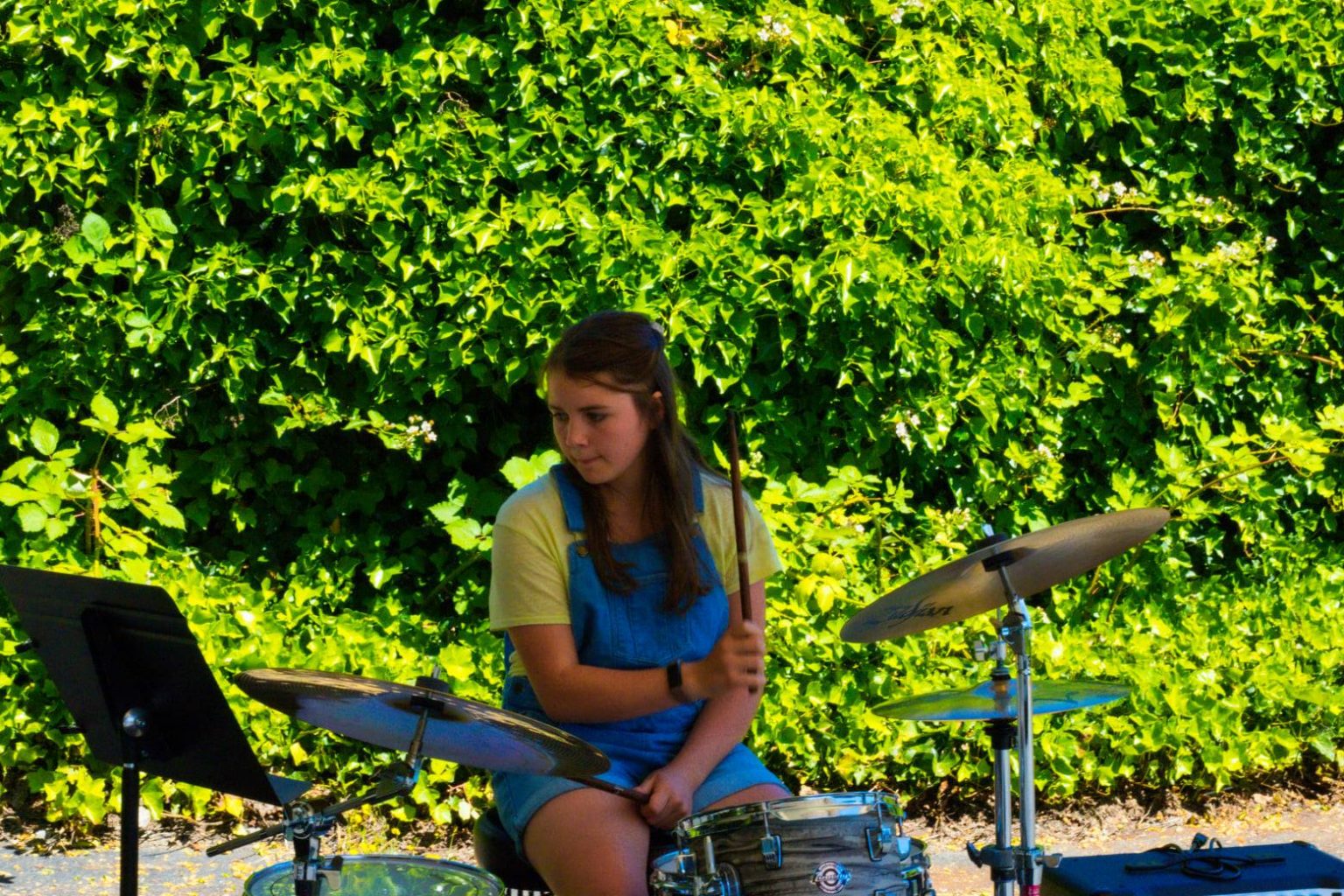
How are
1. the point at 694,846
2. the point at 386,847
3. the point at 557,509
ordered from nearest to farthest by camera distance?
the point at 694,846
the point at 557,509
the point at 386,847

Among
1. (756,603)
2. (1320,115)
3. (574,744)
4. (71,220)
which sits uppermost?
(1320,115)

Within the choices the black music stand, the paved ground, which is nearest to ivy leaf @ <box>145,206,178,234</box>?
the paved ground

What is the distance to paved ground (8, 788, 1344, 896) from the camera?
4070 millimetres

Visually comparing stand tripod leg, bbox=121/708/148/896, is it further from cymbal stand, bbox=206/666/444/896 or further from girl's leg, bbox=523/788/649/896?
girl's leg, bbox=523/788/649/896

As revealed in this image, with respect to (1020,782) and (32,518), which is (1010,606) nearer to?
(1020,782)

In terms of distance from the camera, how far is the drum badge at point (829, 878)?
257 cm

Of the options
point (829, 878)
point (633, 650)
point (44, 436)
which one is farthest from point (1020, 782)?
point (44, 436)

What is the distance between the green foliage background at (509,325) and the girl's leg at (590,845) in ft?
5.14

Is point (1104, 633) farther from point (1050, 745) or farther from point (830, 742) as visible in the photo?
point (830, 742)

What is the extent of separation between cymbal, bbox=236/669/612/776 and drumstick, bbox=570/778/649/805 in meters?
0.20

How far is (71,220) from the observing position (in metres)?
4.85

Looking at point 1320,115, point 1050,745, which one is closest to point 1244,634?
point 1050,745

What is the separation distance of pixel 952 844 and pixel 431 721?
2408mm

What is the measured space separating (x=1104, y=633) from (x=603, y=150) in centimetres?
218
